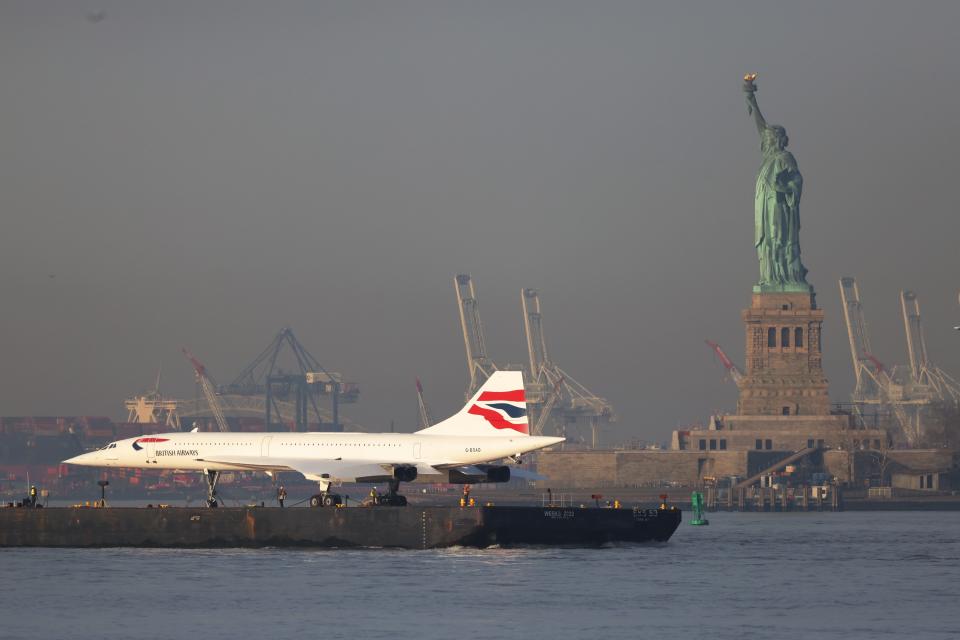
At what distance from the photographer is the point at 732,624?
305 ft

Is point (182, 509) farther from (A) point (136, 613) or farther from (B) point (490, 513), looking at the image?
(A) point (136, 613)

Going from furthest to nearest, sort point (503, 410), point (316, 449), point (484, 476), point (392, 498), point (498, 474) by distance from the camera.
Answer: point (316, 449) → point (484, 476) → point (498, 474) → point (503, 410) → point (392, 498)

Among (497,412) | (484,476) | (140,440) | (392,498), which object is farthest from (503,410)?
(140,440)

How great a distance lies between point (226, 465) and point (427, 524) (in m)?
16.6

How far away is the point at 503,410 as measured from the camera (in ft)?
430

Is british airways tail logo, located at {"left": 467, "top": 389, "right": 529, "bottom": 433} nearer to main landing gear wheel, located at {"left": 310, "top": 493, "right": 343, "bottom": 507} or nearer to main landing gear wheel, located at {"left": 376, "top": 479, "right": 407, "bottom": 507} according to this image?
main landing gear wheel, located at {"left": 376, "top": 479, "right": 407, "bottom": 507}

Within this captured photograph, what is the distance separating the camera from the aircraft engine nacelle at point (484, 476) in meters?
131

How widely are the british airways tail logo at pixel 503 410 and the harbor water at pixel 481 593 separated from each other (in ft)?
28.3

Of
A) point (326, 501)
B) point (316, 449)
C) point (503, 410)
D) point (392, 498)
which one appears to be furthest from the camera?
point (316, 449)

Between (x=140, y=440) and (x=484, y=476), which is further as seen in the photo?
(x=140, y=440)

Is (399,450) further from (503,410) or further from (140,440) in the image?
(140,440)

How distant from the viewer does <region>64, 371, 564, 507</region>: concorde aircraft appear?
425 feet

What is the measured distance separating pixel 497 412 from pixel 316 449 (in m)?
12.7

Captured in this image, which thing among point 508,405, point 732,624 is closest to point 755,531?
point 508,405
